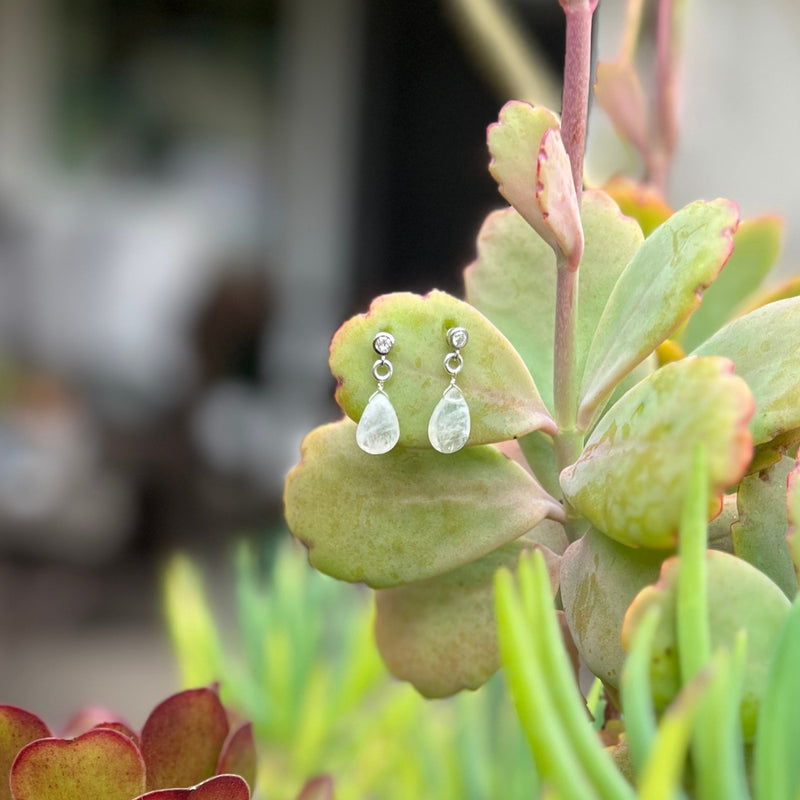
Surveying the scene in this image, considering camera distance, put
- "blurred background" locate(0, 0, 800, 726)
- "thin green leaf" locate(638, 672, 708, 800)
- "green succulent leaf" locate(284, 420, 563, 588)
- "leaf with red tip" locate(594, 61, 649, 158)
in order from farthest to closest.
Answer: "blurred background" locate(0, 0, 800, 726) < "leaf with red tip" locate(594, 61, 649, 158) < "green succulent leaf" locate(284, 420, 563, 588) < "thin green leaf" locate(638, 672, 708, 800)

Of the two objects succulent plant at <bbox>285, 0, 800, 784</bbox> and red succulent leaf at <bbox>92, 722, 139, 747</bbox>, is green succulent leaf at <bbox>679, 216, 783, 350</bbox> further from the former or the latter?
red succulent leaf at <bbox>92, 722, 139, 747</bbox>

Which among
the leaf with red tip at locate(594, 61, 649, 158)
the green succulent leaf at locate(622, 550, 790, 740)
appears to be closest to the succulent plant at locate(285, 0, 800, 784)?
the green succulent leaf at locate(622, 550, 790, 740)

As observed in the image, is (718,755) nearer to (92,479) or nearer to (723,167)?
(723,167)

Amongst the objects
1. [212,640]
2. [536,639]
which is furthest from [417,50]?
[536,639]

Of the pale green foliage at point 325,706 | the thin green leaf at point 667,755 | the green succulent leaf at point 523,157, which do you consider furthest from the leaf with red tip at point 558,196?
the pale green foliage at point 325,706

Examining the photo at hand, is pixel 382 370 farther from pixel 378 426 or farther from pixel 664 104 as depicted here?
pixel 664 104

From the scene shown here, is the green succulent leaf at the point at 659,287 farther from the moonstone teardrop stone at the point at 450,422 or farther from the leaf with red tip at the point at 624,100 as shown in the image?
the leaf with red tip at the point at 624,100

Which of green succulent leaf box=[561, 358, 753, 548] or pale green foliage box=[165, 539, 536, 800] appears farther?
pale green foliage box=[165, 539, 536, 800]
